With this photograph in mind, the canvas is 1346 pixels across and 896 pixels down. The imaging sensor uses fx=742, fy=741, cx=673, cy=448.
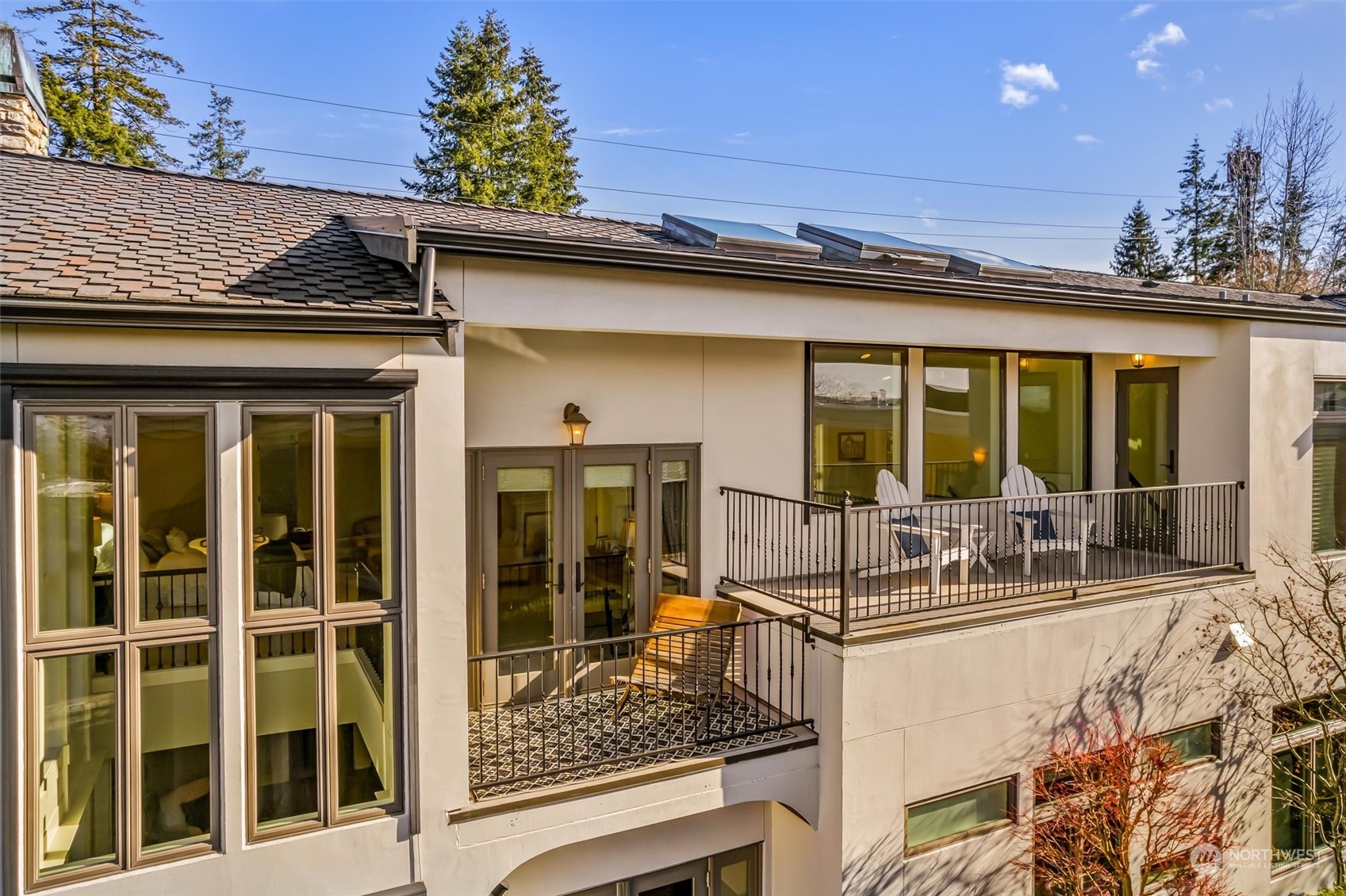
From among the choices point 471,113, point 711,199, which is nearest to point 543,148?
point 471,113

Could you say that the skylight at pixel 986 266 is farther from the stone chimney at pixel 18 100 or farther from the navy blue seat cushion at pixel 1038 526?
the stone chimney at pixel 18 100

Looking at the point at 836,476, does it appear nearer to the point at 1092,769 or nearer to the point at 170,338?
the point at 1092,769

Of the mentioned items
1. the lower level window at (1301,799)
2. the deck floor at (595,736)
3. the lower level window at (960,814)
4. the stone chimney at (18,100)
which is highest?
the stone chimney at (18,100)

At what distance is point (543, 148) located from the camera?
84.9 ft

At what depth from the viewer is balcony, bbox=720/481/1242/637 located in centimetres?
684

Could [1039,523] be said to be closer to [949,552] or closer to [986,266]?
[949,552]

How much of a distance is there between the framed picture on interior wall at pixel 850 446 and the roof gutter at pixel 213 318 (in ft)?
16.0

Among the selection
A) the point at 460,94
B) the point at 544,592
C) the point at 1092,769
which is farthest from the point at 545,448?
the point at 460,94

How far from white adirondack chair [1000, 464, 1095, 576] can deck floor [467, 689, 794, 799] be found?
11.5 feet

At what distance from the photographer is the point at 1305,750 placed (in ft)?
27.0

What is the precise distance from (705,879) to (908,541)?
3624mm

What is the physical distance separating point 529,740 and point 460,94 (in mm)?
24607

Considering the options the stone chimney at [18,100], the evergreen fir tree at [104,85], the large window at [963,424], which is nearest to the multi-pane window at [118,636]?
the stone chimney at [18,100]

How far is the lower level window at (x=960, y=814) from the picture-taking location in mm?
6090
